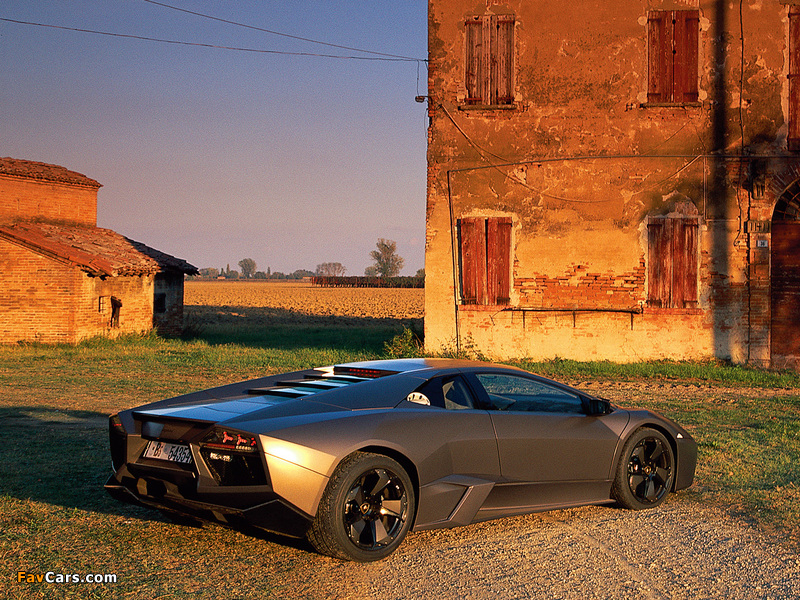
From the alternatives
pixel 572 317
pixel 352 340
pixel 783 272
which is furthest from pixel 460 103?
pixel 352 340

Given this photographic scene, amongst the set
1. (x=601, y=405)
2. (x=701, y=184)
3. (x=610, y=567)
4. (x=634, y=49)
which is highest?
(x=634, y=49)

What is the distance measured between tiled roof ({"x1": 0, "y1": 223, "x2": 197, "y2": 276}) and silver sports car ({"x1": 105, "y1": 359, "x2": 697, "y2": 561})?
18413mm

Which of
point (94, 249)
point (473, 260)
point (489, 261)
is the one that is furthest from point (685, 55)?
point (94, 249)

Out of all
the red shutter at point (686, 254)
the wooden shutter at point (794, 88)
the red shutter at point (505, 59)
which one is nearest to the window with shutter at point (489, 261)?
the red shutter at point (505, 59)

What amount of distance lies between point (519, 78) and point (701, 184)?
446 cm

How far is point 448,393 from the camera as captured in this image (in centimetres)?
544

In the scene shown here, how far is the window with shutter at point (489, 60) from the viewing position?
17.1 metres

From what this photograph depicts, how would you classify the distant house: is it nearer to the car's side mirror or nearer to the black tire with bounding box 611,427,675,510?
the car's side mirror

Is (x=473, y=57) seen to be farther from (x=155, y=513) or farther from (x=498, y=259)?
(x=155, y=513)

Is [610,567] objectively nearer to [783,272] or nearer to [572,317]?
[572,317]

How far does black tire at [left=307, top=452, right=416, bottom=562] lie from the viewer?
455cm

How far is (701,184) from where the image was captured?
1647 centimetres

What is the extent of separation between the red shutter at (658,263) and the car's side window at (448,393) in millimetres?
12122

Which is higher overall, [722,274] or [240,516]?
[722,274]
